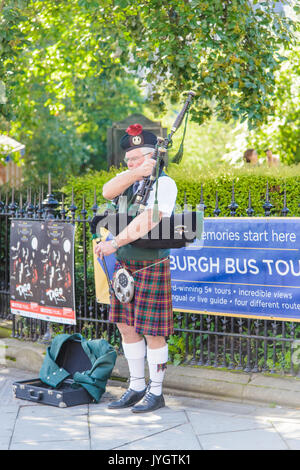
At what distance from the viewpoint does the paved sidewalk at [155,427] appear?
4.22 metres

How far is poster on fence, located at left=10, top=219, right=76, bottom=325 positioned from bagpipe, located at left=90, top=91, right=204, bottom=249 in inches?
54.3

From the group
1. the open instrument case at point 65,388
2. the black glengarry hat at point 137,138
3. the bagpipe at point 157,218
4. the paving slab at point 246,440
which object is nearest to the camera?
the paving slab at point 246,440

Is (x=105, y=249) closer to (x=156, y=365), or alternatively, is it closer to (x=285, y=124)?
(x=156, y=365)

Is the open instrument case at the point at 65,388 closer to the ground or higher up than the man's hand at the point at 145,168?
closer to the ground

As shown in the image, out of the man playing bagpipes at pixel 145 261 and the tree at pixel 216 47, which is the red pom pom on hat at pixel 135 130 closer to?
the man playing bagpipes at pixel 145 261

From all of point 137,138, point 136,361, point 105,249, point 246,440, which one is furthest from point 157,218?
point 246,440

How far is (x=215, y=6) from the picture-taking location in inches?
286

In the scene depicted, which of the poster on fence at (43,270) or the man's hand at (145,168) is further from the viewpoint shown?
the poster on fence at (43,270)

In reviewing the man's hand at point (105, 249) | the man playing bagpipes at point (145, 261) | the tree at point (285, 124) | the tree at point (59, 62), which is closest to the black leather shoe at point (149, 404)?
the man playing bagpipes at point (145, 261)

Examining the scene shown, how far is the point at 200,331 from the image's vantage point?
575 centimetres

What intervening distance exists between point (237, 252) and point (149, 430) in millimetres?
1699

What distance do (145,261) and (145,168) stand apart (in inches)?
28.0

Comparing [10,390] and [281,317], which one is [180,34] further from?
[10,390]
